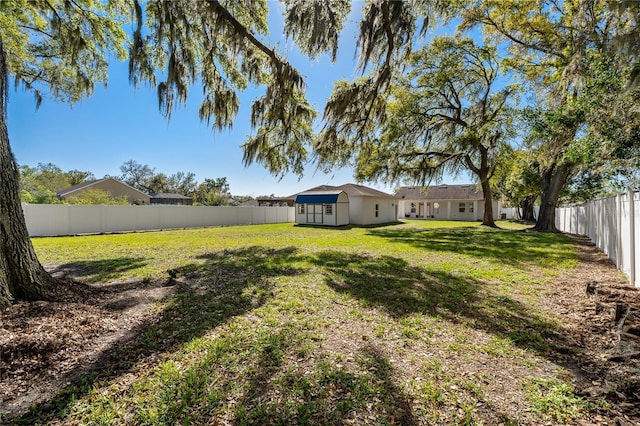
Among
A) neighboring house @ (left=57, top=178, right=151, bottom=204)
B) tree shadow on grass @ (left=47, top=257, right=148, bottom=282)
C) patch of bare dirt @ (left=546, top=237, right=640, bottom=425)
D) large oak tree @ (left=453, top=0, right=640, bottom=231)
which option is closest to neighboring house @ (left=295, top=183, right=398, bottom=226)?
large oak tree @ (left=453, top=0, right=640, bottom=231)

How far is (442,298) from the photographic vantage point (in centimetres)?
441

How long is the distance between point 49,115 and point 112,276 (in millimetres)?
7932

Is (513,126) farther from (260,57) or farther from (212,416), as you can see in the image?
(212,416)

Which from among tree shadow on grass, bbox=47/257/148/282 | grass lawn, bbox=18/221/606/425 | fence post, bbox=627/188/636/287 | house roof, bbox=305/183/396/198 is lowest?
grass lawn, bbox=18/221/606/425

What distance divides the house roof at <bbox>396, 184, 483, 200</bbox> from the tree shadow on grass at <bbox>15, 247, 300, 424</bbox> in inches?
972

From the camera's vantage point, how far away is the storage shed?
19.5m

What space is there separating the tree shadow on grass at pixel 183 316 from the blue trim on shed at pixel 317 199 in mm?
12383

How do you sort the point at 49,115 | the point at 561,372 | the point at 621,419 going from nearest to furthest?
1. the point at 621,419
2. the point at 561,372
3. the point at 49,115

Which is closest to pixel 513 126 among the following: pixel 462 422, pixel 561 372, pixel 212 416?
pixel 561 372

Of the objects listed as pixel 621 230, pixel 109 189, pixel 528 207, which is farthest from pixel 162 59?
pixel 528 207

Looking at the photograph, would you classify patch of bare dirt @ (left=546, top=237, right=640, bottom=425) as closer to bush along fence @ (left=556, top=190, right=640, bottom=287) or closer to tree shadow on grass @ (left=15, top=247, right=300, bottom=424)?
bush along fence @ (left=556, top=190, right=640, bottom=287)

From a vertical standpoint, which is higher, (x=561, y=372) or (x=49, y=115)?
(x=49, y=115)

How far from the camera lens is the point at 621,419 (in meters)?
1.84

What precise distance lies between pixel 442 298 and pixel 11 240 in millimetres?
5615
